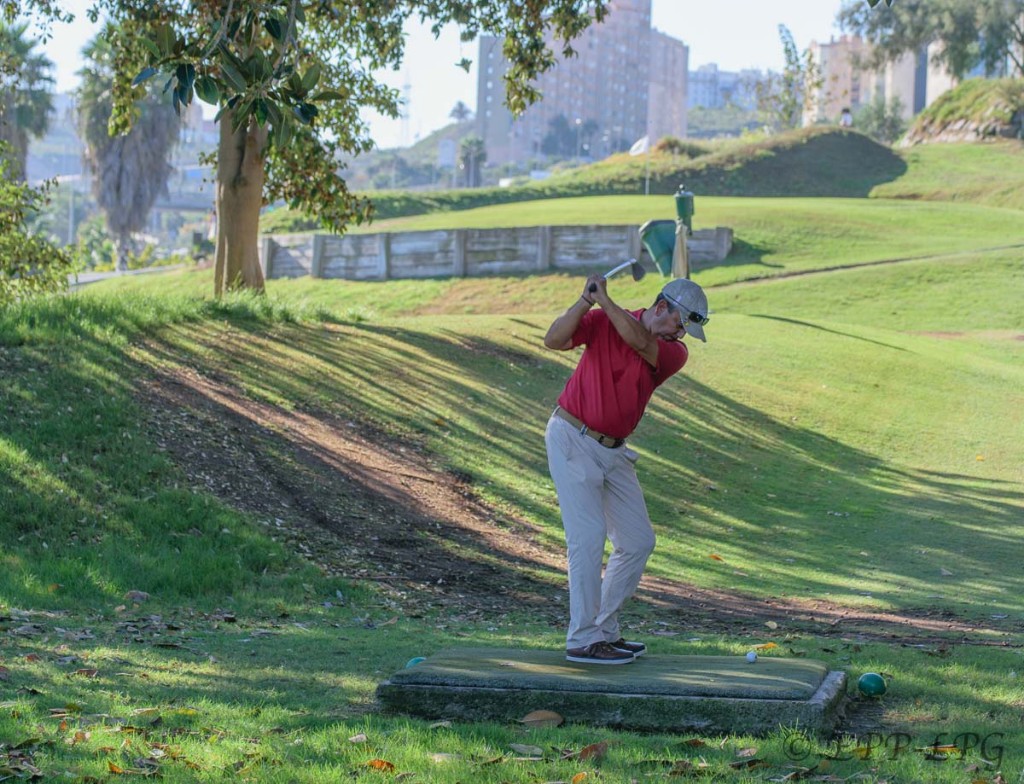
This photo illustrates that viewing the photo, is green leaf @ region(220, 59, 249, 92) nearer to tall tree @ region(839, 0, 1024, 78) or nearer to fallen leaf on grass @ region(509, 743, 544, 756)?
fallen leaf on grass @ region(509, 743, 544, 756)

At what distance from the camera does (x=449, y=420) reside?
1747cm

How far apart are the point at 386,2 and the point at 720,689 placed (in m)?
15.4

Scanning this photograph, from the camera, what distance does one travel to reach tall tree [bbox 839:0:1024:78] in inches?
3196

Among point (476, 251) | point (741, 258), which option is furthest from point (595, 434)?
point (741, 258)

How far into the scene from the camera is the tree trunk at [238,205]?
21188 millimetres

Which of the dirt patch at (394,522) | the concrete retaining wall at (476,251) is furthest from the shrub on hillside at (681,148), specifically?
the dirt patch at (394,522)

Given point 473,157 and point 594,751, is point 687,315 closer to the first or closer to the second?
point 594,751

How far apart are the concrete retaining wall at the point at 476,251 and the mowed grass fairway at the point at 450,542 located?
6.97m

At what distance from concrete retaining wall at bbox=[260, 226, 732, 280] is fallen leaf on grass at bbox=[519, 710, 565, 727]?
28.3m

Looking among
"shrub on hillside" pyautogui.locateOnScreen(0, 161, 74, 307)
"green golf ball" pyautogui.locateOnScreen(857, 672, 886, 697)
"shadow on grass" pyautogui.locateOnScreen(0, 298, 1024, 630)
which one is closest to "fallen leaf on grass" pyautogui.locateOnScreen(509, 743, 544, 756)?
"green golf ball" pyautogui.locateOnScreen(857, 672, 886, 697)

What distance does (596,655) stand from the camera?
717cm

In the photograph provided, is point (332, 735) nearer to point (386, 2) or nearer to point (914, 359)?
point (386, 2)

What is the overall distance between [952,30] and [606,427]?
8251 cm

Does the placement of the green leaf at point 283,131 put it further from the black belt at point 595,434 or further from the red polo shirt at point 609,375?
the black belt at point 595,434
